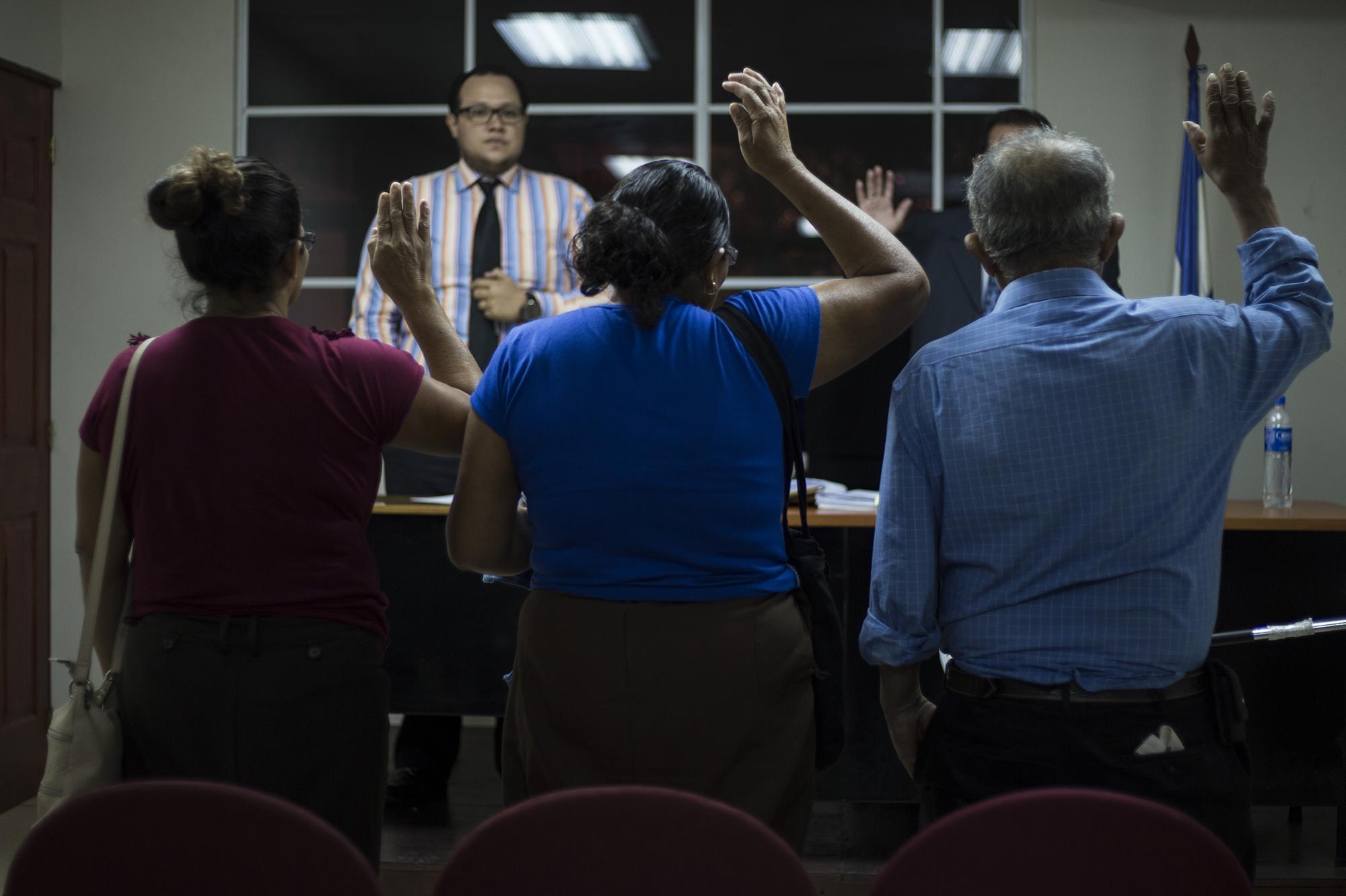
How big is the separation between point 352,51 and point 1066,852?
4.21m

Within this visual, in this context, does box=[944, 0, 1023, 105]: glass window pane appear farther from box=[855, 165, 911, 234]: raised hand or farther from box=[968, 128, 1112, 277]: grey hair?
box=[968, 128, 1112, 277]: grey hair

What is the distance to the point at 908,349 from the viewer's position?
4.03m

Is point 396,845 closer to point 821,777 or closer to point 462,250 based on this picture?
point 821,777

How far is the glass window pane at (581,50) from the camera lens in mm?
A: 4395

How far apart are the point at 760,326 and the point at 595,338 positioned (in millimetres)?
198

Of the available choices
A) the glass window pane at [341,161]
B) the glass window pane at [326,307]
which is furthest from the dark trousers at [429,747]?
the glass window pane at [341,161]

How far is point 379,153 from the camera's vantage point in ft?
14.7

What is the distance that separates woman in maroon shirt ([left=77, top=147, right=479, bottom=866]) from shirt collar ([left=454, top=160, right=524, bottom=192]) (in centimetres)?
296

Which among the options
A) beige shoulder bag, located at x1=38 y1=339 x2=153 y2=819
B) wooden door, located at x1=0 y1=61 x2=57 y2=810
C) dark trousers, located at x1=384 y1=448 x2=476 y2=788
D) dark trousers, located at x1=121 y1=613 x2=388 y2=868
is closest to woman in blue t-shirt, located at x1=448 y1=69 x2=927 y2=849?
dark trousers, located at x1=121 y1=613 x2=388 y2=868

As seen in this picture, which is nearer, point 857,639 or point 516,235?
point 857,639

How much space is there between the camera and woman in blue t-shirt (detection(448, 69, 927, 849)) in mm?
1360

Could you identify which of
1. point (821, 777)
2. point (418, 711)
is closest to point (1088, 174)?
point (821, 777)

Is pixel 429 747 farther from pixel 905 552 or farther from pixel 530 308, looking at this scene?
pixel 905 552

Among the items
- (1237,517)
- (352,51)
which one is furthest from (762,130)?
(352,51)
